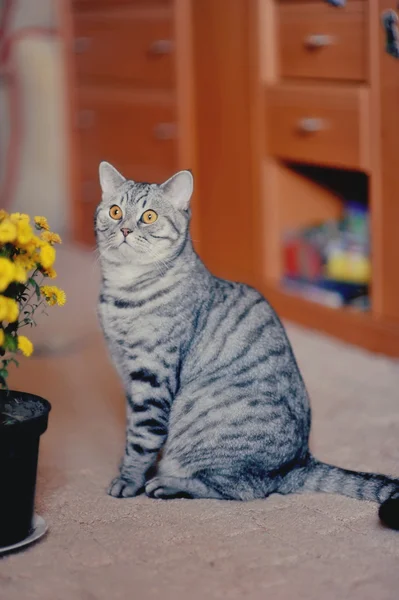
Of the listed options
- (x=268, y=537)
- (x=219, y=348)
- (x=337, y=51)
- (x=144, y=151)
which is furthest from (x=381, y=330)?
(x=144, y=151)

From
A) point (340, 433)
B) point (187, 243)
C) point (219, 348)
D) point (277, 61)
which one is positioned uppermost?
point (277, 61)

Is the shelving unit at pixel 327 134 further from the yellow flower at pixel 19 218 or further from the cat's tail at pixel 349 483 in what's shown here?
the yellow flower at pixel 19 218

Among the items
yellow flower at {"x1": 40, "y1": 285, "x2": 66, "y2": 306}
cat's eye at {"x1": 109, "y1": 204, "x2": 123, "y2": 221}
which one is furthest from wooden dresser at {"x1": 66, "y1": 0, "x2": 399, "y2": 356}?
yellow flower at {"x1": 40, "y1": 285, "x2": 66, "y2": 306}

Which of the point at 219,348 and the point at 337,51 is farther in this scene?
the point at 337,51

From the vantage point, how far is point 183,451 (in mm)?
1828

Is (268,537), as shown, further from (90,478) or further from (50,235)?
(50,235)

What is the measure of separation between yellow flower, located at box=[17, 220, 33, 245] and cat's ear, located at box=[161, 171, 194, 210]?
39 centimetres

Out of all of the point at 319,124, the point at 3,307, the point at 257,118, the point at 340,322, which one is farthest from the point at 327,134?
the point at 3,307

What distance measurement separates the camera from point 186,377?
1.83 meters

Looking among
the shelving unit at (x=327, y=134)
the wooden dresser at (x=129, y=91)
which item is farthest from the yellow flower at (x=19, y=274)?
the wooden dresser at (x=129, y=91)

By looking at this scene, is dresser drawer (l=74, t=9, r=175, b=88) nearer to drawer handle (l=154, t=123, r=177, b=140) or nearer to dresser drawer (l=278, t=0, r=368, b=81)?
drawer handle (l=154, t=123, r=177, b=140)

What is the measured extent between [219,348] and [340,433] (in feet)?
1.58

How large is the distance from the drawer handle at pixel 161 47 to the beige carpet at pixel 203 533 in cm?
154

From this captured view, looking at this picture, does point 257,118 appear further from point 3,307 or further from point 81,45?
point 3,307
